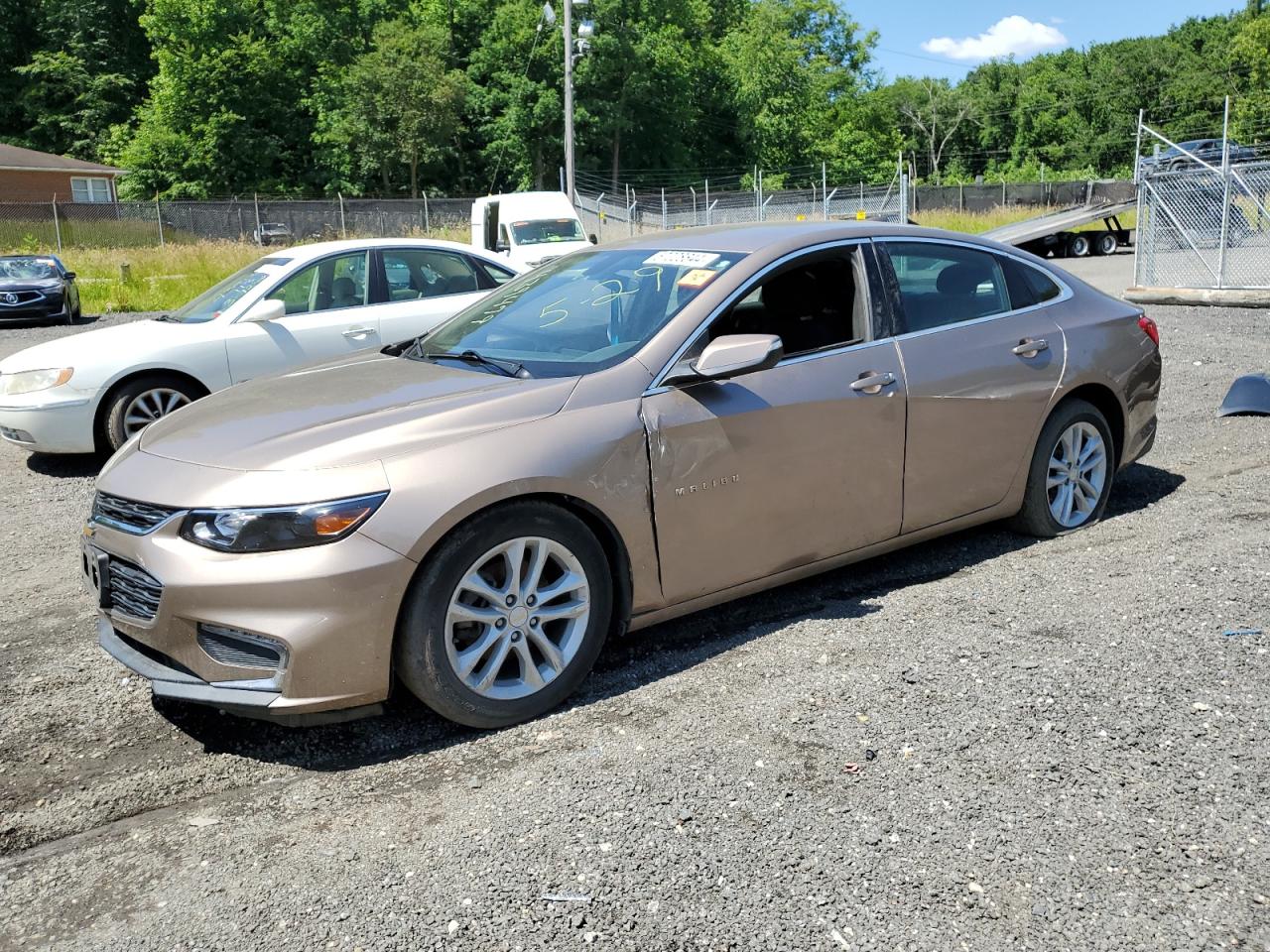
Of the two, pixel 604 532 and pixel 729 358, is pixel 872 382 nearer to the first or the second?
pixel 729 358

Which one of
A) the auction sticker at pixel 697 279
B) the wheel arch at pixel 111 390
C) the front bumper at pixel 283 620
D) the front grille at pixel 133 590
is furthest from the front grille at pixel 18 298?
the front bumper at pixel 283 620

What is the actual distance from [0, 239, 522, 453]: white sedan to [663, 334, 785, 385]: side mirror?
4.61 meters

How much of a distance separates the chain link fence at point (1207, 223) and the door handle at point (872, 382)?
13.8 metres

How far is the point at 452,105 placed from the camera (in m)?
60.4

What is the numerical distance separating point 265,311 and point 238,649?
18.4 ft

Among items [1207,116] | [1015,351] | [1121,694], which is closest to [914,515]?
[1015,351]

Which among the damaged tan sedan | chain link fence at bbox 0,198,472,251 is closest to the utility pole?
chain link fence at bbox 0,198,472,251

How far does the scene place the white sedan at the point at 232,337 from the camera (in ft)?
27.1

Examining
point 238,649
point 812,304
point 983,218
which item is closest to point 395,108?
point 983,218

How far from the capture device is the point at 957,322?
513cm

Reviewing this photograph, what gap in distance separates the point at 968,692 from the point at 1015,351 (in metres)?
1.99

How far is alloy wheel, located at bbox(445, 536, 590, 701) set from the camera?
12.0 ft

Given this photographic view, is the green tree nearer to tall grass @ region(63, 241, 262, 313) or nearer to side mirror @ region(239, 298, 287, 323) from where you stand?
tall grass @ region(63, 241, 262, 313)

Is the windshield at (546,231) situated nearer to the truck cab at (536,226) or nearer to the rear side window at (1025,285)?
the truck cab at (536,226)
